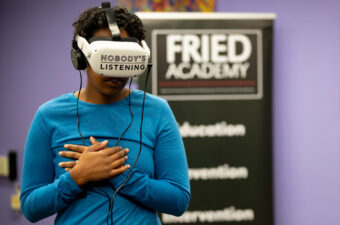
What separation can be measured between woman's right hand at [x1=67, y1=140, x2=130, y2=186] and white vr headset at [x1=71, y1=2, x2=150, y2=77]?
0.58ft

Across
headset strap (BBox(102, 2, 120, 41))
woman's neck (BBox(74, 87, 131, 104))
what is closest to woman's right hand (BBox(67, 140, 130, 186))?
woman's neck (BBox(74, 87, 131, 104))

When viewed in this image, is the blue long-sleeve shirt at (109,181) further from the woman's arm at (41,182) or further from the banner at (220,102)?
the banner at (220,102)

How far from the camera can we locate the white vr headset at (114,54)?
37.7 inches

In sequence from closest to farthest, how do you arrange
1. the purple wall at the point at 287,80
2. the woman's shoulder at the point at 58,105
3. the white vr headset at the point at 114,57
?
1. the white vr headset at the point at 114,57
2. the woman's shoulder at the point at 58,105
3. the purple wall at the point at 287,80

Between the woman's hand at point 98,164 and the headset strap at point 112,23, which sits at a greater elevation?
the headset strap at point 112,23

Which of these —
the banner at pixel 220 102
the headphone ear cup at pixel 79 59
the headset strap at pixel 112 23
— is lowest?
the banner at pixel 220 102

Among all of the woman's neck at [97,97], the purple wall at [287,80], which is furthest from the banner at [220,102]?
the woman's neck at [97,97]

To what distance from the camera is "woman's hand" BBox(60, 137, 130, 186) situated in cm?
99

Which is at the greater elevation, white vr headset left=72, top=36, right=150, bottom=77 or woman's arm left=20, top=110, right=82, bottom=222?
white vr headset left=72, top=36, right=150, bottom=77

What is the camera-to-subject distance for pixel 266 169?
2.66m

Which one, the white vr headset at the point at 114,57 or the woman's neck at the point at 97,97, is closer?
the white vr headset at the point at 114,57

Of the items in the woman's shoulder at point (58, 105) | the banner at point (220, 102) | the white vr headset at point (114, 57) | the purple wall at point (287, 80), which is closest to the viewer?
the white vr headset at point (114, 57)

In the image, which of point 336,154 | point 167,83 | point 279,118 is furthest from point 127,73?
point 336,154

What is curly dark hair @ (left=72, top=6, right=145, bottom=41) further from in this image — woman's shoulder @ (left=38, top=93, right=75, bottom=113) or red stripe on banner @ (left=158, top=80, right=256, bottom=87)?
red stripe on banner @ (left=158, top=80, right=256, bottom=87)
